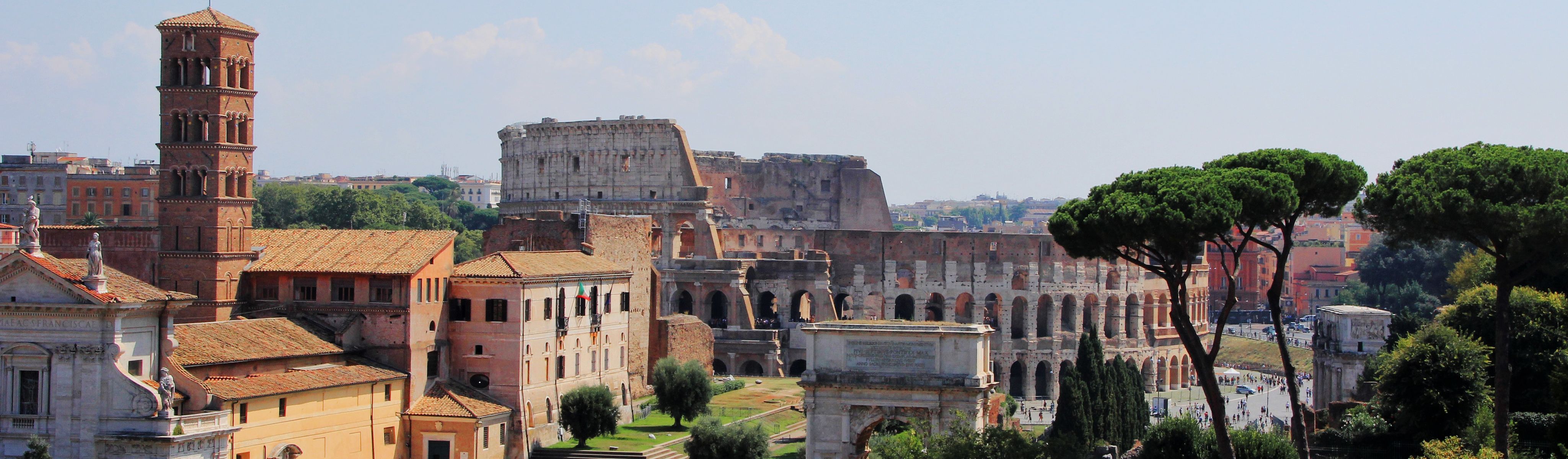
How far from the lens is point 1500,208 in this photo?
32.8 m

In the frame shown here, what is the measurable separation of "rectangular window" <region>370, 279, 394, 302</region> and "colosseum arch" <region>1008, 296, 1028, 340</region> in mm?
40212

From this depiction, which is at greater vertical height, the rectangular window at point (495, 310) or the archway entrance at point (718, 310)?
the rectangular window at point (495, 310)

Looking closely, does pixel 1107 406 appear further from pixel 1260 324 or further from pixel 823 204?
pixel 1260 324

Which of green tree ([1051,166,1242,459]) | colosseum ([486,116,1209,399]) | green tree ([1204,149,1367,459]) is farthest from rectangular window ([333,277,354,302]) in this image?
colosseum ([486,116,1209,399])

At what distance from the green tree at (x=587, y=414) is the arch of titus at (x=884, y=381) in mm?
7938

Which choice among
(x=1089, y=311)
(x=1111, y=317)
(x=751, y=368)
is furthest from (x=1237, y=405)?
(x=751, y=368)

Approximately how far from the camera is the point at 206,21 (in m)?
44.5

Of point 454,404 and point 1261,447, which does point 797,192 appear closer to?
point 454,404

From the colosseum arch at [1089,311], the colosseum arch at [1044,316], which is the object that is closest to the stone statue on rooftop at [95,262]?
the colosseum arch at [1044,316]

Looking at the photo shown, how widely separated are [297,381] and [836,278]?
41.7m

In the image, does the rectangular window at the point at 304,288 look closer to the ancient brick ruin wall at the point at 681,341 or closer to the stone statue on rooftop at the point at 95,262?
the stone statue on rooftop at the point at 95,262

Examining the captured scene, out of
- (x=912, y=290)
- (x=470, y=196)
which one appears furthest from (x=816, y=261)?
(x=470, y=196)

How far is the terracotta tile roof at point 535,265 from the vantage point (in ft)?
155

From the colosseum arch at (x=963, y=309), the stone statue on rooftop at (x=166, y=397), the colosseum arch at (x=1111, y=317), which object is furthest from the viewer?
the colosseum arch at (x=963, y=309)
